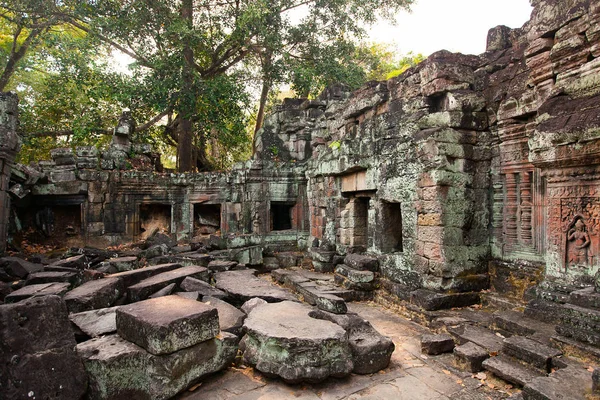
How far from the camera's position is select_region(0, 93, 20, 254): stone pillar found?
6.66 m

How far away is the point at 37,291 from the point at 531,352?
Result: 6339 mm

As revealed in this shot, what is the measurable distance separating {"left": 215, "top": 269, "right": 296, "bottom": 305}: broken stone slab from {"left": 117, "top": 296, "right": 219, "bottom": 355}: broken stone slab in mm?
2044

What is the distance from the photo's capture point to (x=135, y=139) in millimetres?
12438

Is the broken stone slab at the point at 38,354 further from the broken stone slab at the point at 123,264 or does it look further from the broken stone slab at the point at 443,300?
the broken stone slab at the point at 123,264

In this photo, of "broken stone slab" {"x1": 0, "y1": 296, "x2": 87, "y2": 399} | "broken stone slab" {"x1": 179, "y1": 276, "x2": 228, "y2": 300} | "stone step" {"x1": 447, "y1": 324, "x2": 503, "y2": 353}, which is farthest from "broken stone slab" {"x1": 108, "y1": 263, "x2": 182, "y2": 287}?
"stone step" {"x1": 447, "y1": 324, "x2": 503, "y2": 353}

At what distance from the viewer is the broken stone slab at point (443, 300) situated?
16.9ft

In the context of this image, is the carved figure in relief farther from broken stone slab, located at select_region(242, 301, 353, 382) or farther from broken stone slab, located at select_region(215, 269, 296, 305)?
broken stone slab, located at select_region(215, 269, 296, 305)

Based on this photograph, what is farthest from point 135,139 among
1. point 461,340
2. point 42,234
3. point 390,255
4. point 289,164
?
point 461,340

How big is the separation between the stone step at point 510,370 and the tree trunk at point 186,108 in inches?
438

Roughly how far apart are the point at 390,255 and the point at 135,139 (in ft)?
34.0

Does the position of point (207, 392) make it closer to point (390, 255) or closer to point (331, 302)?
point (331, 302)

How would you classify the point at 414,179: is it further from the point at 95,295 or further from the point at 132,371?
the point at 95,295

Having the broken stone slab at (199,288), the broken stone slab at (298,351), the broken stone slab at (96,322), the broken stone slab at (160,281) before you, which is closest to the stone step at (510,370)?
the broken stone slab at (298,351)

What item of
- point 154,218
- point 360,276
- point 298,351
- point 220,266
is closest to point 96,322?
point 298,351
